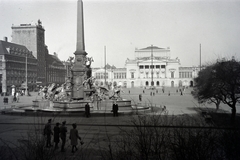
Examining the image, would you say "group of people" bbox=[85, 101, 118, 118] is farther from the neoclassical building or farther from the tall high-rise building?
the neoclassical building

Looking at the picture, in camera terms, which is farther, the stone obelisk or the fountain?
the stone obelisk

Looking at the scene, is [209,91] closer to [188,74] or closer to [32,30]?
[32,30]

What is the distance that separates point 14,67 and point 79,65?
41.6 metres

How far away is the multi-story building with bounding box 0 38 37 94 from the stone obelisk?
3049cm

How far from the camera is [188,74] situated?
108 meters

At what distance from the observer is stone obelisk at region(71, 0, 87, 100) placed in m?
20.6

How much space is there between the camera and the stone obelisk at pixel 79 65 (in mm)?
20609

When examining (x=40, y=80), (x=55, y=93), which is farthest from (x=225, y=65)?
(x=40, y=80)

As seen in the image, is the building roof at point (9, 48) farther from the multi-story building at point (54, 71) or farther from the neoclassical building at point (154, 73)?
the neoclassical building at point (154, 73)

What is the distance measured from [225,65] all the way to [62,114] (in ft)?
34.0

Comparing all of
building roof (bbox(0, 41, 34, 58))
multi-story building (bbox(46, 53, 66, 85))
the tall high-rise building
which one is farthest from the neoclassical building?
building roof (bbox(0, 41, 34, 58))

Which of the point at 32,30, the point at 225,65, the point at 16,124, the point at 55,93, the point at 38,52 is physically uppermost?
the point at 32,30

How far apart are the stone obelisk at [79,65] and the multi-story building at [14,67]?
3049 cm

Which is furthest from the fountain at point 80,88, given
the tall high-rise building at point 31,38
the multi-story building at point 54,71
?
the multi-story building at point 54,71
